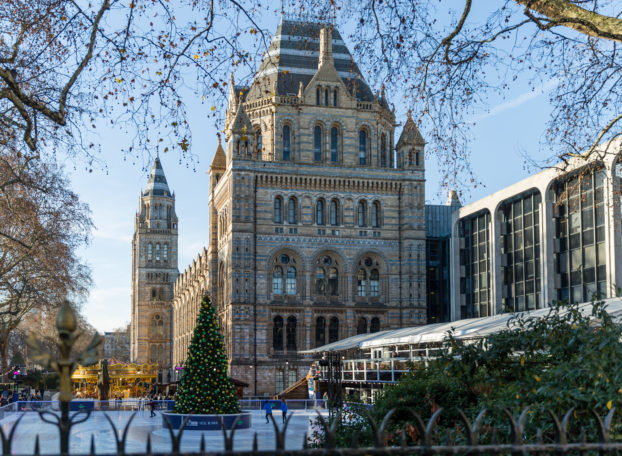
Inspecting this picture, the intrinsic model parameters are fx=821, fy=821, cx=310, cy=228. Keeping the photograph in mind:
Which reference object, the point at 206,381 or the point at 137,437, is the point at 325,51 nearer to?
the point at 206,381

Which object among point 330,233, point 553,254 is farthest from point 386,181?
point 553,254

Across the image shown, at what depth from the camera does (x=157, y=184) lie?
373ft

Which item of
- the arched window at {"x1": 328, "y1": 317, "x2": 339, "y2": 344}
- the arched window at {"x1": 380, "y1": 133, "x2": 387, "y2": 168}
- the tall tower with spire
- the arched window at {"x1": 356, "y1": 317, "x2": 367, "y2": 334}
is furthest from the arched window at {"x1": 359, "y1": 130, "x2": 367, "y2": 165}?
the tall tower with spire

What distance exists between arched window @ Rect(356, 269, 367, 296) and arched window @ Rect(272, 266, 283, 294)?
17.6 feet

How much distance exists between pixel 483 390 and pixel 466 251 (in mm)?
46834

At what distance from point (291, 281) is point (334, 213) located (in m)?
5.70

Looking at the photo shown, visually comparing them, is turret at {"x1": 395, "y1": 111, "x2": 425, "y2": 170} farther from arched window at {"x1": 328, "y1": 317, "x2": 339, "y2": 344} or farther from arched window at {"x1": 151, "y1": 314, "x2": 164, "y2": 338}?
arched window at {"x1": 151, "y1": 314, "x2": 164, "y2": 338}

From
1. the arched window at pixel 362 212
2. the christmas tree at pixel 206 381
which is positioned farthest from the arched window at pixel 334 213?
the christmas tree at pixel 206 381

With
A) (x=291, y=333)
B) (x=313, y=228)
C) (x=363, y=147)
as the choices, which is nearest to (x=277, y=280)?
(x=291, y=333)

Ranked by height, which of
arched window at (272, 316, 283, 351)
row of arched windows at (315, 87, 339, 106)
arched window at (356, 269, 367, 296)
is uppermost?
row of arched windows at (315, 87, 339, 106)

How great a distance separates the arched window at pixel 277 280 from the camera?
56.2 metres

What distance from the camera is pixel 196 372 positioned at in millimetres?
27500

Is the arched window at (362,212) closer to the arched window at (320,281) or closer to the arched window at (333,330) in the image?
the arched window at (320,281)

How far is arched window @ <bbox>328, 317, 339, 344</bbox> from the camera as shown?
187 ft
